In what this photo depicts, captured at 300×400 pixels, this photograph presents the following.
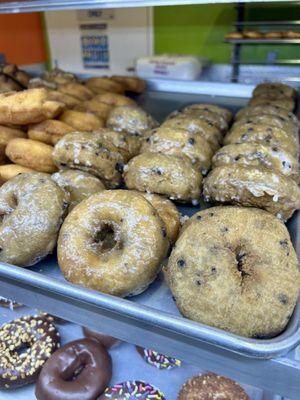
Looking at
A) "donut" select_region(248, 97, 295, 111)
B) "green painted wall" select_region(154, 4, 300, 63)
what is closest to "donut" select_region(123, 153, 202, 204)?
"donut" select_region(248, 97, 295, 111)

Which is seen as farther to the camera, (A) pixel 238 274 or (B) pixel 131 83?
(B) pixel 131 83

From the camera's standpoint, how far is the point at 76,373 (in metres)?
1.51

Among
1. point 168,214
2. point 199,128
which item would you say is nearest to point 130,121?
point 199,128

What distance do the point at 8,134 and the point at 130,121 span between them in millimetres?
518

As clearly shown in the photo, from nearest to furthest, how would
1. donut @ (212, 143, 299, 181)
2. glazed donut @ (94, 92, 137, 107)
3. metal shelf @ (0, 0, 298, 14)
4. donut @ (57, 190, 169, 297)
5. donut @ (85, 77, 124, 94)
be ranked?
donut @ (57, 190, 169, 297)
donut @ (212, 143, 299, 181)
metal shelf @ (0, 0, 298, 14)
glazed donut @ (94, 92, 137, 107)
donut @ (85, 77, 124, 94)

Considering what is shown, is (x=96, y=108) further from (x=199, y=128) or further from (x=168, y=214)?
(x=168, y=214)

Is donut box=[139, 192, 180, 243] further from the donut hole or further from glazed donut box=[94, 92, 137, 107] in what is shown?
glazed donut box=[94, 92, 137, 107]

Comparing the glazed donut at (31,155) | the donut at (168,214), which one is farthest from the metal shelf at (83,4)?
the donut at (168,214)

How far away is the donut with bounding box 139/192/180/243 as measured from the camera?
1076mm

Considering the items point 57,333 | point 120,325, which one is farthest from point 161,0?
point 57,333

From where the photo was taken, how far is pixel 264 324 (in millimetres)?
770

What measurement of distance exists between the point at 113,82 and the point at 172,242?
1.67 meters

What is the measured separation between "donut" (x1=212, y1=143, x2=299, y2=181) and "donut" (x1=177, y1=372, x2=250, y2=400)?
0.85 m

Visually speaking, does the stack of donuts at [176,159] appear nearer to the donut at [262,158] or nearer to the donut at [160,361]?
the donut at [262,158]
